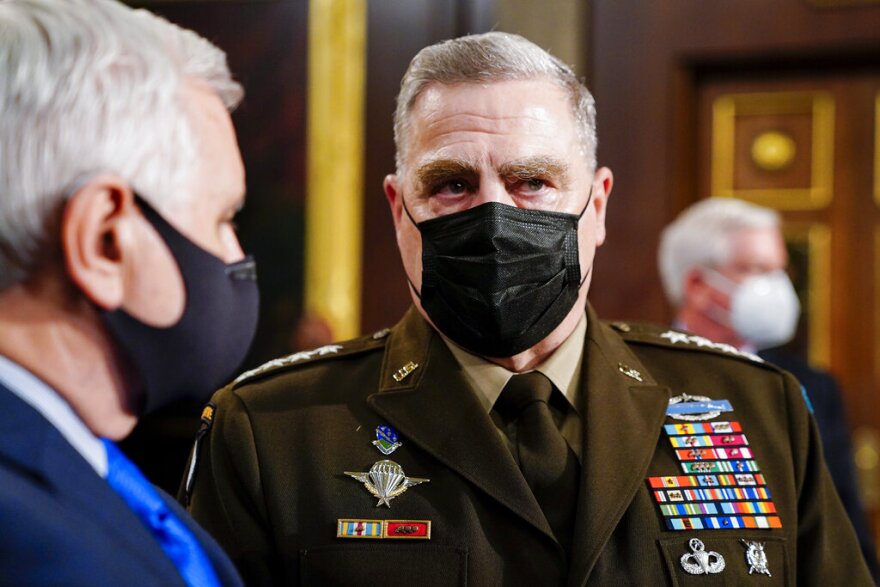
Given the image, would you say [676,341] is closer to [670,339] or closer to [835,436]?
[670,339]

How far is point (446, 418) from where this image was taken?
183cm

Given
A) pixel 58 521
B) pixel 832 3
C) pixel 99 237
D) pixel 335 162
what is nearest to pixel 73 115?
pixel 99 237

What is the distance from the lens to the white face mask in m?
3.56

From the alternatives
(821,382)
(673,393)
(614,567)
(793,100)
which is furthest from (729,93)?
(614,567)

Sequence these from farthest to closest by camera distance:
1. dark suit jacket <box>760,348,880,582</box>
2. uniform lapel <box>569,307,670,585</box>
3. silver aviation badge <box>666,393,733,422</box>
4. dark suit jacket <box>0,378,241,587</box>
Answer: dark suit jacket <box>760,348,880,582</box>, silver aviation badge <box>666,393,733,422</box>, uniform lapel <box>569,307,670,585</box>, dark suit jacket <box>0,378,241,587</box>

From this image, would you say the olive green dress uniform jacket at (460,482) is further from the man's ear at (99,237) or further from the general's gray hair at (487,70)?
the man's ear at (99,237)

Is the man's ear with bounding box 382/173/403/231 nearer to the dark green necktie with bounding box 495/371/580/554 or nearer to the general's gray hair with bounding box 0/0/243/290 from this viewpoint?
the dark green necktie with bounding box 495/371/580/554

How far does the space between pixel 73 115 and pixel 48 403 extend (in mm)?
318

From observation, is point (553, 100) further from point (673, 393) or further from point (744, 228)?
point (744, 228)

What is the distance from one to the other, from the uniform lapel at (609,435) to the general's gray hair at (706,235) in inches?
67.0

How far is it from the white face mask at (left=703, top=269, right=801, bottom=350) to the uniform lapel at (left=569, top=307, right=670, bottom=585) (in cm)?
164

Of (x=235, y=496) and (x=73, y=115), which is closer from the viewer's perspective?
(x=73, y=115)

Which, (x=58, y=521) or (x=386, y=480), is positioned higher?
(x=58, y=521)

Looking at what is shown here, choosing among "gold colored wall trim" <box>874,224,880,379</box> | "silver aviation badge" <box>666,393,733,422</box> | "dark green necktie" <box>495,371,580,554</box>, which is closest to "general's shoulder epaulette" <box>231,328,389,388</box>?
"dark green necktie" <box>495,371,580,554</box>
